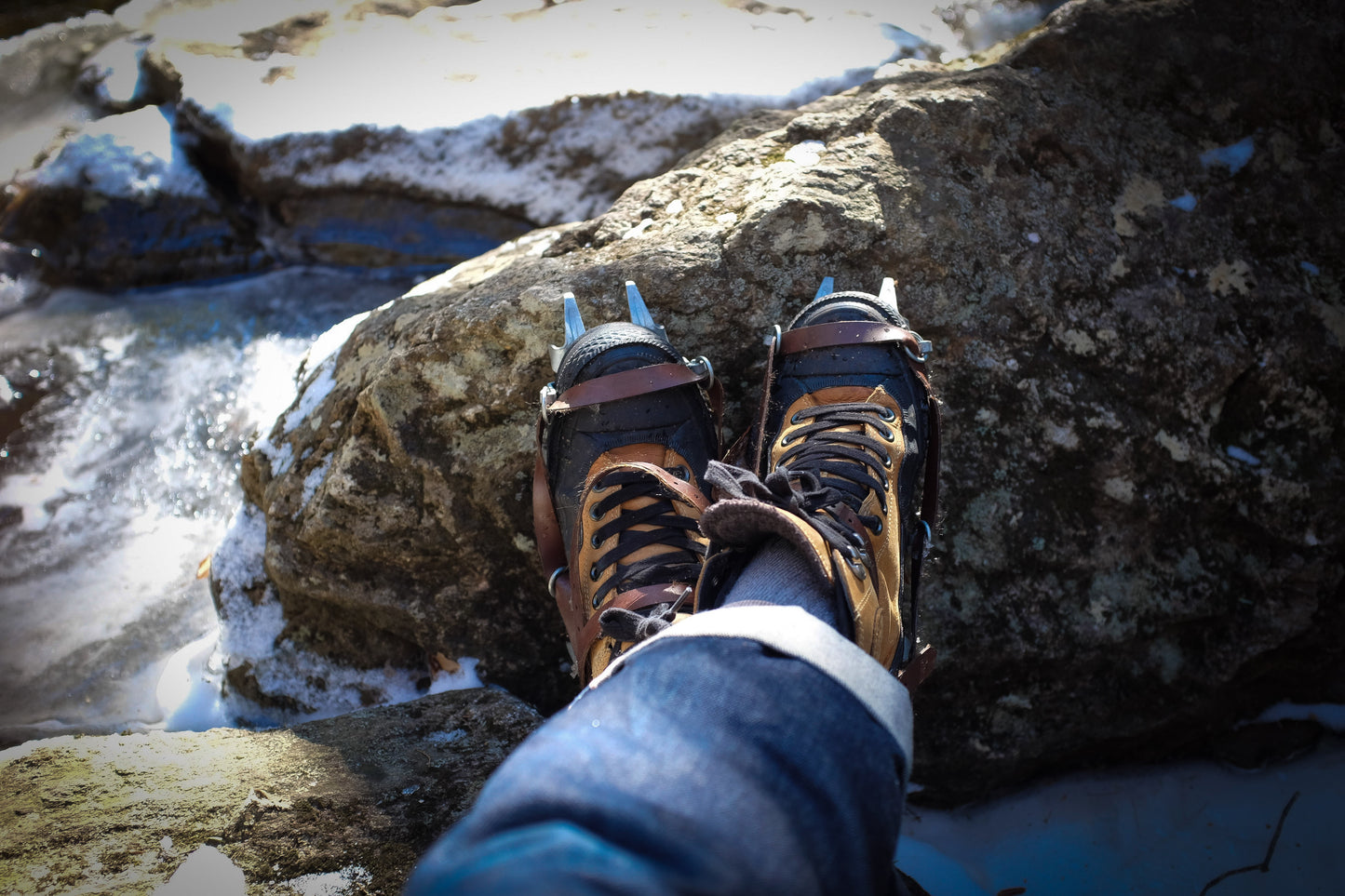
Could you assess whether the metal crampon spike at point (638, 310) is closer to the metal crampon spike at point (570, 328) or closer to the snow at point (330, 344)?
the metal crampon spike at point (570, 328)

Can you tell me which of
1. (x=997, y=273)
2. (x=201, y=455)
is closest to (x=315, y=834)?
(x=997, y=273)

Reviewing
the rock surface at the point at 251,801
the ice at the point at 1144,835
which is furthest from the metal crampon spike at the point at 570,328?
the ice at the point at 1144,835

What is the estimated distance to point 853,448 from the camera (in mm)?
1604

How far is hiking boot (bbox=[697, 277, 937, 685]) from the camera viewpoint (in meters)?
1.34

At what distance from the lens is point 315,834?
4.38ft

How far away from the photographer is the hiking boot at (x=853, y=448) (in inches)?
52.9

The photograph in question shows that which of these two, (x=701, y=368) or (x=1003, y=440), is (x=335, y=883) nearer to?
(x=701, y=368)

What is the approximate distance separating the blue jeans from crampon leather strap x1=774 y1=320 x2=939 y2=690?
2.31 ft

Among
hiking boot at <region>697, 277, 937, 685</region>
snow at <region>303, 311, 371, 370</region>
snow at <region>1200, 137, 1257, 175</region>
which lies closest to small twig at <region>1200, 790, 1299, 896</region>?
hiking boot at <region>697, 277, 937, 685</region>

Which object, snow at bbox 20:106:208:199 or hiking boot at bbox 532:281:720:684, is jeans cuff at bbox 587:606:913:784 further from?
snow at bbox 20:106:208:199

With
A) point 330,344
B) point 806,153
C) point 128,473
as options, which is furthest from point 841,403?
point 128,473

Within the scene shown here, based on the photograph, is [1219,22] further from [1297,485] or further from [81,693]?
[81,693]

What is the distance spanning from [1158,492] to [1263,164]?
1024 millimetres

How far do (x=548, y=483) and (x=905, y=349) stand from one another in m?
0.84
